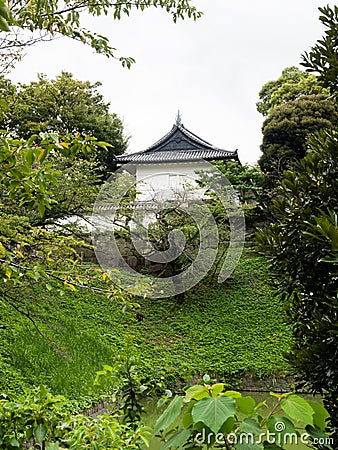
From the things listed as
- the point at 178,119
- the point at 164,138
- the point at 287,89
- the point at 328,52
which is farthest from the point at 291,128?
the point at 328,52

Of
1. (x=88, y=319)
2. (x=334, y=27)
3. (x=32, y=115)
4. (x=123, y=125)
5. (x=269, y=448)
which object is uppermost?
(x=123, y=125)

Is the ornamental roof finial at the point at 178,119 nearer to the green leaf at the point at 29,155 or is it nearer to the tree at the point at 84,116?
the tree at the point at 84,116

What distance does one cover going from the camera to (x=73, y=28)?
1.76 metres

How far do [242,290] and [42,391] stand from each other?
7615 millimetres

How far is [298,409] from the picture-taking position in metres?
0.73

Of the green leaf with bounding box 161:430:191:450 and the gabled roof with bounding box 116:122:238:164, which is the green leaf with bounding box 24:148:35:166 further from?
the gabled roof with bounding box 116:122:238:164

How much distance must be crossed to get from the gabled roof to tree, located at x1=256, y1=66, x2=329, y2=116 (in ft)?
6.55

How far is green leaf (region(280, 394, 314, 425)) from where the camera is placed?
72 cm

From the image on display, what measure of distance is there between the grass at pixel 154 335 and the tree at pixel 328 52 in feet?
13.4

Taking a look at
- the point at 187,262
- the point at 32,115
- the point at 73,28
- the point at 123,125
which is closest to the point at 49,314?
the point at 187,262

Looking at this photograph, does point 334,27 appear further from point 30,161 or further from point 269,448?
point 269,448

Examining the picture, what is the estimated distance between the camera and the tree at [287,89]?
13.0 m

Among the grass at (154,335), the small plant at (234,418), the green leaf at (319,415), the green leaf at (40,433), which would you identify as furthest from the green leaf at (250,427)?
the grass at (154,335)

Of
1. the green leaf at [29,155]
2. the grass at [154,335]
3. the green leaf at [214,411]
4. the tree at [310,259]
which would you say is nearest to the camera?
the green leaf at [214,411]
